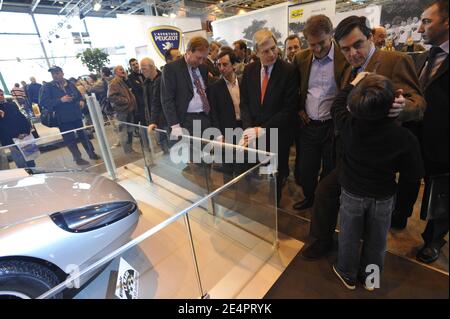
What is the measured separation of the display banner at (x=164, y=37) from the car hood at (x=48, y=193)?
5.76m

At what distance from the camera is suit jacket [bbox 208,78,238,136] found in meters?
2.30

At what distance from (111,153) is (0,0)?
7391mm

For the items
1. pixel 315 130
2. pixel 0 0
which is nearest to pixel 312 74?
pixel 315 130

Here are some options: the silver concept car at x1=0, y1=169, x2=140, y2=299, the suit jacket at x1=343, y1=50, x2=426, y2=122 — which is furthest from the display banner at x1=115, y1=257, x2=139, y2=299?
the suit jacket at x1=343, y1=50, x2=426, y2=122

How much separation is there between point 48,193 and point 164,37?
21.1ft

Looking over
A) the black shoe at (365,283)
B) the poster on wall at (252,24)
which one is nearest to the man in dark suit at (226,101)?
the black shoe at (365,283)

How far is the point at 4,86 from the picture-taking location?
713 centimetres

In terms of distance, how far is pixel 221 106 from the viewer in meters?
2.33

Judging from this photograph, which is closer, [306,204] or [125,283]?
[125,283]

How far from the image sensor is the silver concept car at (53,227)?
4.28 ft

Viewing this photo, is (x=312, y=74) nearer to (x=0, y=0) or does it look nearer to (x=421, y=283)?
(x=421, y=283)

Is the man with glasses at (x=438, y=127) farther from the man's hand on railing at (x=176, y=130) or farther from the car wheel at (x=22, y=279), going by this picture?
the man's hand on railing at (x=176, y=130)

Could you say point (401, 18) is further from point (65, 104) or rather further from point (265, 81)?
point (65, 104)

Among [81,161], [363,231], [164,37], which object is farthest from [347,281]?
[164,37]
